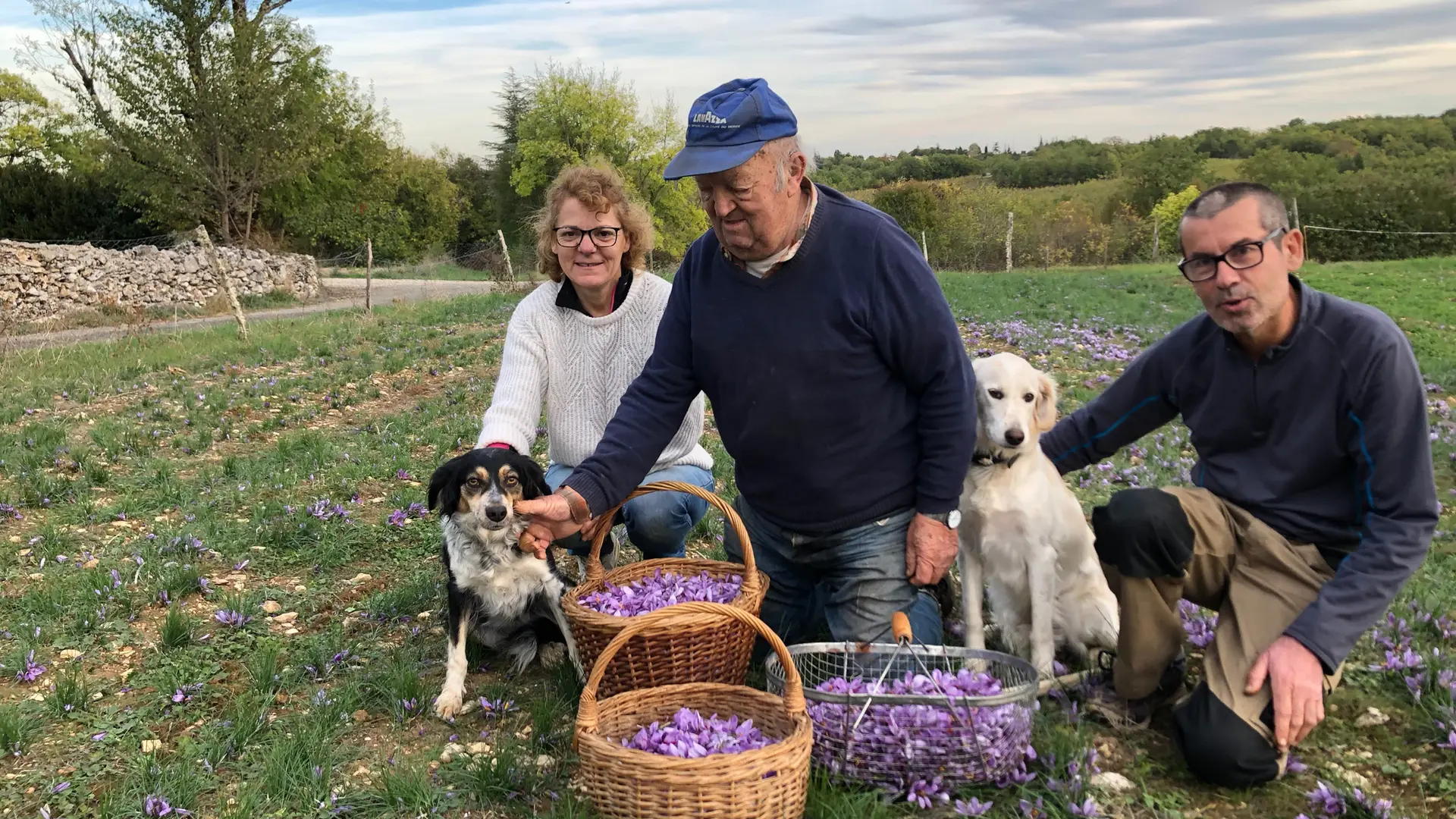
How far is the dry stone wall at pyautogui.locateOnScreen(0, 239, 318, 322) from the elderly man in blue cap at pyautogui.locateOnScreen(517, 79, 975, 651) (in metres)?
23.3

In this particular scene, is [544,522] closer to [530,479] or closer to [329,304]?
[530,479]

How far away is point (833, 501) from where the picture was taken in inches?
160

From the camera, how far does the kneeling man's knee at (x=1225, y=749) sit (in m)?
3.28

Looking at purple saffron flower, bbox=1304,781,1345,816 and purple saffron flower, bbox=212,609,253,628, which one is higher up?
purple saffron flower, bbox=1304,781,1345,816

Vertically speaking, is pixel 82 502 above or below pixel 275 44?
below

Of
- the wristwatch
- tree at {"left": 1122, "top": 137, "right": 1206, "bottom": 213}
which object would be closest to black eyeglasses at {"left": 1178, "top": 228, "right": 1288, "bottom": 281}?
the wristwatch

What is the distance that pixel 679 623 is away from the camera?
339 centimetres

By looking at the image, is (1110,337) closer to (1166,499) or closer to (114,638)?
(1166,499)

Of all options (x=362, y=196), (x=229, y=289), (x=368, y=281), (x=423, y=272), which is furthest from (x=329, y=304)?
(x=362, y=196)

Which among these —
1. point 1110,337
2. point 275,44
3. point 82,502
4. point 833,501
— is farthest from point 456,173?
point 833,501

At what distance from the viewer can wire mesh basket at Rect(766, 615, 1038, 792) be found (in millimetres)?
3168

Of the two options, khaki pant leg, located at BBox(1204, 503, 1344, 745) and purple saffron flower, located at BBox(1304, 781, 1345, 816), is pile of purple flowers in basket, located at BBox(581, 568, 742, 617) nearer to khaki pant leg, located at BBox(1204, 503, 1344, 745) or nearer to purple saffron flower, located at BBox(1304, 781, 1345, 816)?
khaki pant leg, located at BBox(1204, 503, 1344, 745)

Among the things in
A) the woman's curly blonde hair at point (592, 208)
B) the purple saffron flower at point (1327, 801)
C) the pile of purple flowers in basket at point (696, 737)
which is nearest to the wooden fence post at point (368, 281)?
the woman's curly blonde hair at point (592, 208)

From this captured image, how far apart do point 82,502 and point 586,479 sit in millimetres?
5209
